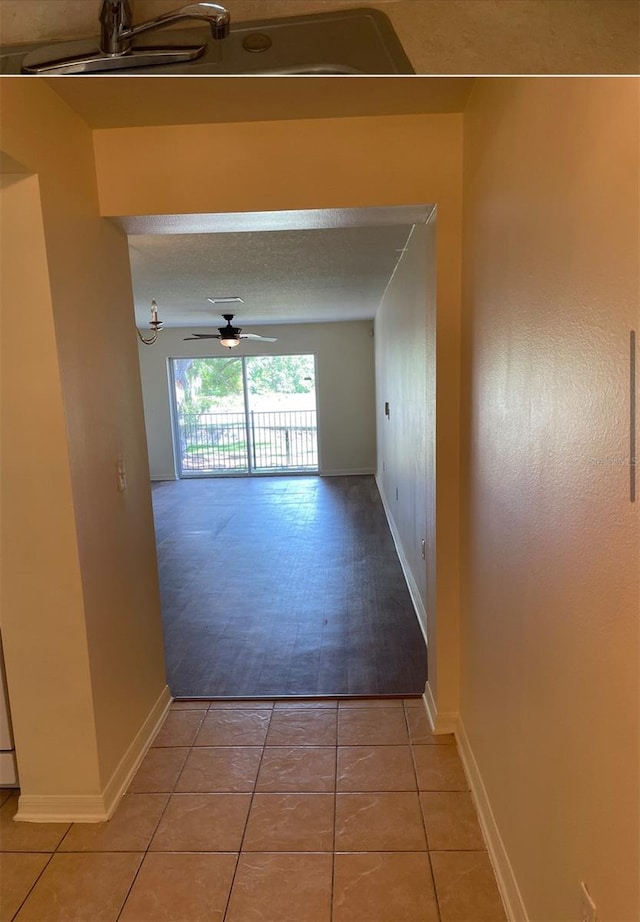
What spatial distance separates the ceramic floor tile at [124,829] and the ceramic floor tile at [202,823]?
0.04m

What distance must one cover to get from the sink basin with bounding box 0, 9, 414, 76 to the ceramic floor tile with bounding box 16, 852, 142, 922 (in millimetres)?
2043

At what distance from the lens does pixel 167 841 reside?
1.86m

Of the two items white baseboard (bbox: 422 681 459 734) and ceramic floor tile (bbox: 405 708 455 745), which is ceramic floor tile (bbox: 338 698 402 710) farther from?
white baseboard (bbox: 422 681 459 734)

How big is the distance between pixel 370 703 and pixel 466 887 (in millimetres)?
994

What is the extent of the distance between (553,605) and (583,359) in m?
0.52

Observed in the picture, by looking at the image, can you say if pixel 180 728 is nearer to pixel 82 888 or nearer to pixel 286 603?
pixel 82 888

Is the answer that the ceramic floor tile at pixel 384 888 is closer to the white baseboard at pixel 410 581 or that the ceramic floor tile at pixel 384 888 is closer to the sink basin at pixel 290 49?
the white baseboard at pixel 410 581

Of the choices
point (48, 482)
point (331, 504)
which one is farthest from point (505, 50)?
point (331, 504)

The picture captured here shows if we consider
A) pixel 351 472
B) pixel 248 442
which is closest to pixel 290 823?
pixel 351 472

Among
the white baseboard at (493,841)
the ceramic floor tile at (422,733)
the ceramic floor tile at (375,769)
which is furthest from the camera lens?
the ceramic floor tile at (422,733)

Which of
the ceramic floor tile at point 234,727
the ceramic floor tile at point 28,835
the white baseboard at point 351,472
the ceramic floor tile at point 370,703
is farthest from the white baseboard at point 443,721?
the white baseboard at point 351,472

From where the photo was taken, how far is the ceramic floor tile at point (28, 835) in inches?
73.3

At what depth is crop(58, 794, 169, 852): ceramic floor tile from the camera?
6.07 feet

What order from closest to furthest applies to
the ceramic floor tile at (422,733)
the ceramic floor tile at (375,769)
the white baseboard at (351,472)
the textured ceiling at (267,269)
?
the ceramic floor tile at (375,769)
the ceramic floor tile at (422,733)
the textured ceiling at (267,269)
the white baseboard at (351,472)
